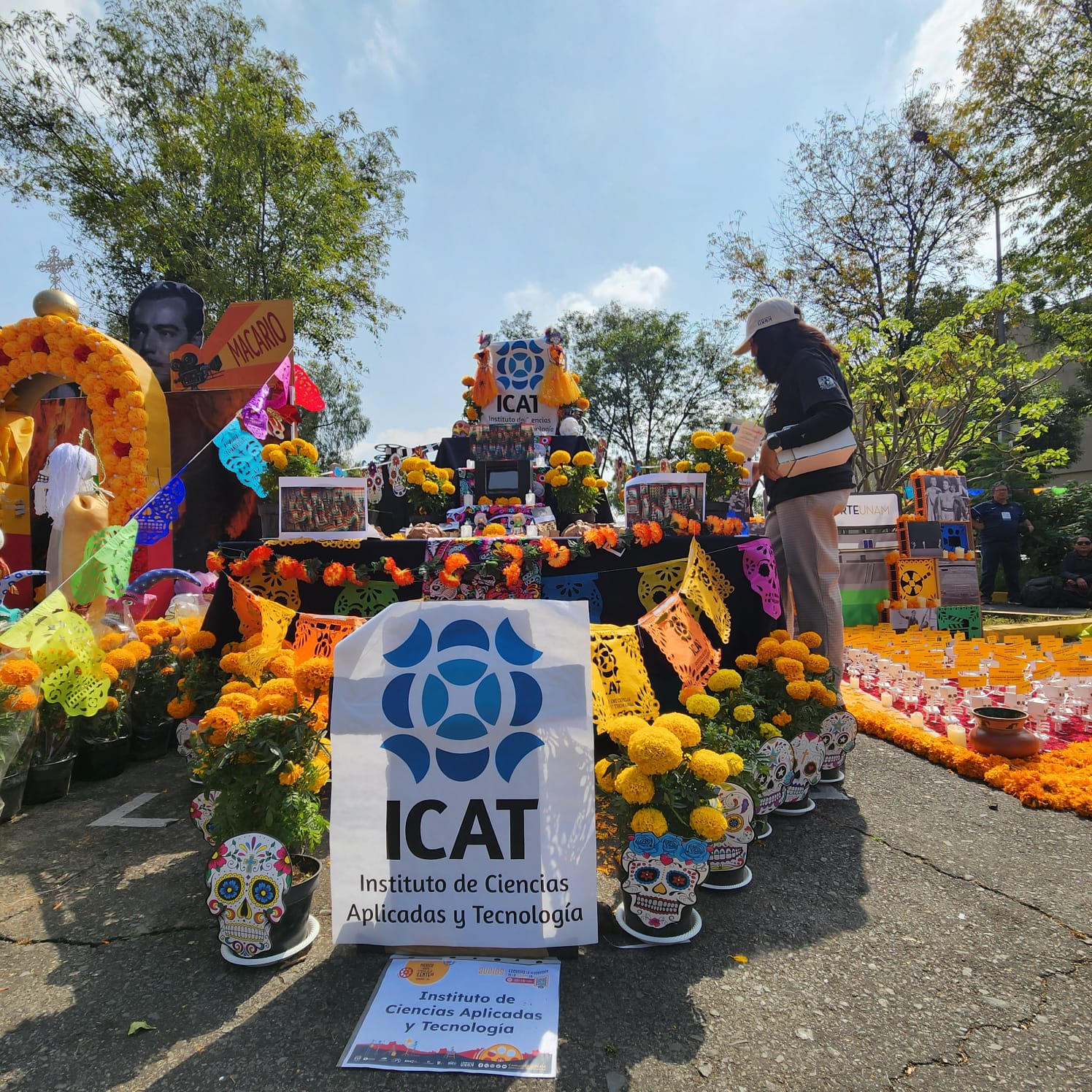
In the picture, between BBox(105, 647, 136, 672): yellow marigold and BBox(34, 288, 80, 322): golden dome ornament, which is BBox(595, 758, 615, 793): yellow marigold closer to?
BBox(105, 647, 136, 672): yellow marigold

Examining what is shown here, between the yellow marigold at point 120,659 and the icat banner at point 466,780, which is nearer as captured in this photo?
the icat banner at point 466,780

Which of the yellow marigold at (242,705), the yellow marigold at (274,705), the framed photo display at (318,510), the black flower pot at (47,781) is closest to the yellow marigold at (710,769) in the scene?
the yellow marigold at (274,705)

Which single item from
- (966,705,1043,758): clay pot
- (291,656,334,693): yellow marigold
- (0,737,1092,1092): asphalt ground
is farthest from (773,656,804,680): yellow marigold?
(291,656,334,693): yellow marigold

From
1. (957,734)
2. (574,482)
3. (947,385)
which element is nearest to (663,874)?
(957,734)

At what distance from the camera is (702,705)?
8.17ft

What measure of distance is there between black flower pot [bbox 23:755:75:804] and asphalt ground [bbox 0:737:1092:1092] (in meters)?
0.58

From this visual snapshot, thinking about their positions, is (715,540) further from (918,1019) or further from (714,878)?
(918,1019)

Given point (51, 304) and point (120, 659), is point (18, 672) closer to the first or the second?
point (120, 659)

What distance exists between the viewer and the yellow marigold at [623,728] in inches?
88.0

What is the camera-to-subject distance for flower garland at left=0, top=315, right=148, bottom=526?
6.19 metres

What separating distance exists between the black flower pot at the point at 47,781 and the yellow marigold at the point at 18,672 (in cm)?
68

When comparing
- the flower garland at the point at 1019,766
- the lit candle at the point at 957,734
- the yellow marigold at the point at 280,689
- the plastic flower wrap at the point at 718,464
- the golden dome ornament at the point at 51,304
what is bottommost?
the flower garland at the point at 1019,766

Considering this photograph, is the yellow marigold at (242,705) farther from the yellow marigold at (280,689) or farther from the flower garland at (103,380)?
the flower garland at (103,380)

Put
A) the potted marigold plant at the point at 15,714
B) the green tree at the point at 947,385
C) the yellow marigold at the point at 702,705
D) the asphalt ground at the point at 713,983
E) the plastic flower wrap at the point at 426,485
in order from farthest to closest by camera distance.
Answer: the green tree at the point at 947,385
the plastic flower wrap at the point at 426,485
the potted marigold plant at the point at 15,714
the yellow marigold at the point at 702,705
the asphalt ground at the point at 713,983
